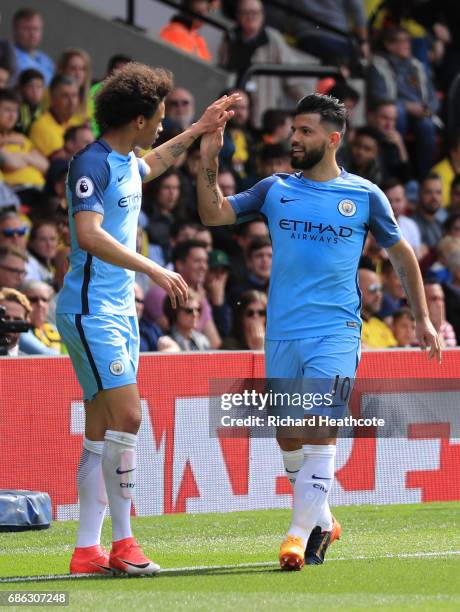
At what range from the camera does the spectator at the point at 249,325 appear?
41.8ft

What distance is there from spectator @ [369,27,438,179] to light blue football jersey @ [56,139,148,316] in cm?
1198

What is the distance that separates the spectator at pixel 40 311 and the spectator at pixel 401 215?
18.1 feet

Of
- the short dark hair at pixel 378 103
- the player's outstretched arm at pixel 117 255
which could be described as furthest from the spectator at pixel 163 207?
the player's outstretched arm at pixel 117 255

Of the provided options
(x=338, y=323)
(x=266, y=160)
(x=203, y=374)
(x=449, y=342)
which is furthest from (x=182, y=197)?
(x=338, y=323)

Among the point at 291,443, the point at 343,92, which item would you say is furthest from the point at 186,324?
the point at 343,92

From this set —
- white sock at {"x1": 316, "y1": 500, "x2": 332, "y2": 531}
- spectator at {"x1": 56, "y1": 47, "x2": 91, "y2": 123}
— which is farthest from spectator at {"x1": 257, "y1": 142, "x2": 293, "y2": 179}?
white sock at {"x1": 316, "y1": 500, "x2": 332, "y2": 531}

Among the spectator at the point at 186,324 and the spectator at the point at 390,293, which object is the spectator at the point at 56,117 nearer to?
the spectator at the point at 186,324

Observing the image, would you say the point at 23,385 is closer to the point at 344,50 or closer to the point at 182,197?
the point at 182,197

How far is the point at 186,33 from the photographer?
1867 centimetres

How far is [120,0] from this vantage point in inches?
735

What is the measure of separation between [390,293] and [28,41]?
4348 millimetres

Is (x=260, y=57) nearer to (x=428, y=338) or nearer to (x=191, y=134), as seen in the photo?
(x=191, y=134)

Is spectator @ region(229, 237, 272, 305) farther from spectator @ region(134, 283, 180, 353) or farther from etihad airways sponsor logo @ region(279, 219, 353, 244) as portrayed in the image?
etihad airways sponsor logo @ region(279, 219, 353, 244)

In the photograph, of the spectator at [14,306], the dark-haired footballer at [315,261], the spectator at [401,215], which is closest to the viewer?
the dark-haired footballer at [315,261]
